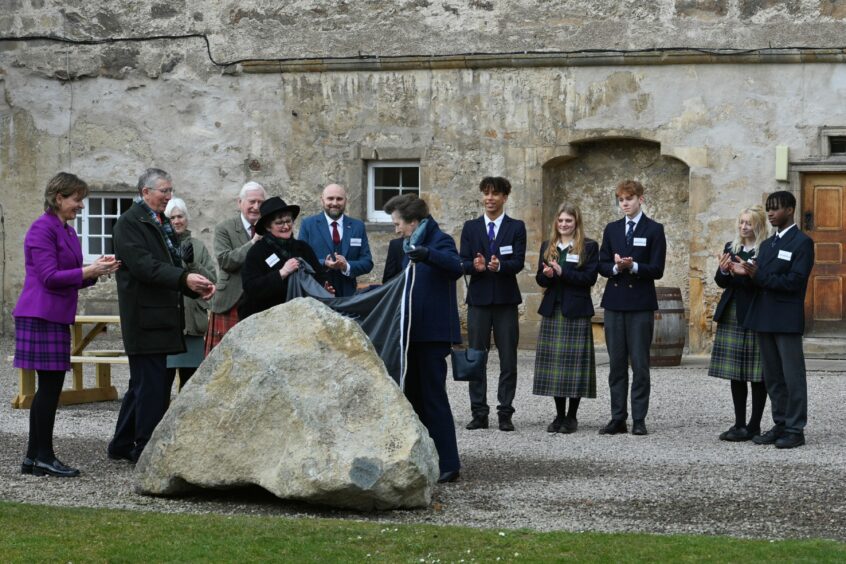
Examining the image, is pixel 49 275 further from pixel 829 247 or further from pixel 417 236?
pixel 829 247

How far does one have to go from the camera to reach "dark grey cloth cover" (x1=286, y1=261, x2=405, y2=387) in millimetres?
8250

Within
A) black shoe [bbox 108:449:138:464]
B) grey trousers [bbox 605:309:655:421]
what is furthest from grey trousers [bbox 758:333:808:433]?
black shoe [bbox 108:449:138:464]

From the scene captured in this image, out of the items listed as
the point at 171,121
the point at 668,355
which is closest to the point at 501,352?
the point at 668,355

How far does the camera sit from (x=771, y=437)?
393 inches

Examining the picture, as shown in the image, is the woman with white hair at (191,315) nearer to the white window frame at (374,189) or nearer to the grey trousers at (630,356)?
the grey trousers at (630,356)

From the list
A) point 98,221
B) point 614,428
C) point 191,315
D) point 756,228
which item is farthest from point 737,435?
point 98,221

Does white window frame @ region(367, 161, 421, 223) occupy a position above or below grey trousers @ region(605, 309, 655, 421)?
above

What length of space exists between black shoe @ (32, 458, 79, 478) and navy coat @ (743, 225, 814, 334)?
4665 mm

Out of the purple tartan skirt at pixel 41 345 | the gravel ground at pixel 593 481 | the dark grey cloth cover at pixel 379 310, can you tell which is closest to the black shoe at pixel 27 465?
the gravel ground at pixel 593 481

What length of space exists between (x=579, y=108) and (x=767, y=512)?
34.7 feet

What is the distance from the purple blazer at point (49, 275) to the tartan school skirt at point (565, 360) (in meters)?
3.64

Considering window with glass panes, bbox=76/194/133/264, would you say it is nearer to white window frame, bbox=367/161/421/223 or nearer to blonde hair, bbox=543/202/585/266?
white window frame, bbox=367/161/421/223

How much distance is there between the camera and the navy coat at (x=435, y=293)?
8.34 metres

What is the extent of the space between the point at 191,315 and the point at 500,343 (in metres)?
2.31
